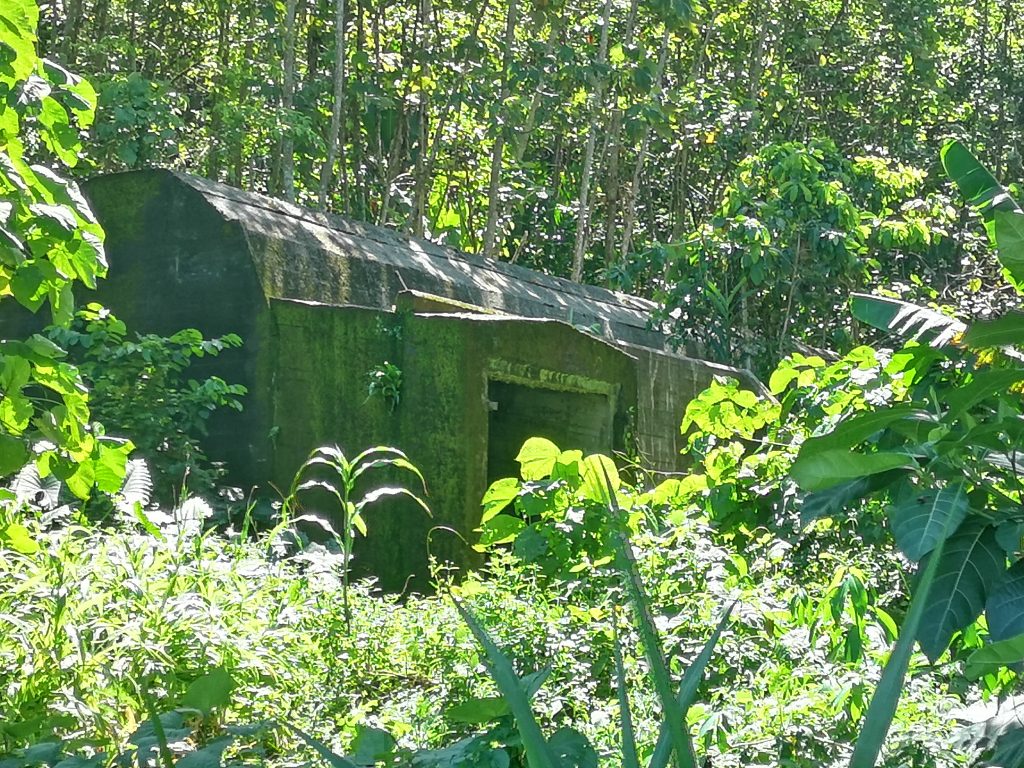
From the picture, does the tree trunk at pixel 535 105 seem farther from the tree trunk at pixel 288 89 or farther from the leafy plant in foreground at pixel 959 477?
the leafy plant in foreground at pixel 959 477

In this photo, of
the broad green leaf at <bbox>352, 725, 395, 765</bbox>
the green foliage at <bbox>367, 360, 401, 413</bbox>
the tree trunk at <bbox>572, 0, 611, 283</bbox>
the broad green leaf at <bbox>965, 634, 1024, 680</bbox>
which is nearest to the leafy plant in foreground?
the broad green leaf at <bbox>965, 634, 1024, 680</bbox>

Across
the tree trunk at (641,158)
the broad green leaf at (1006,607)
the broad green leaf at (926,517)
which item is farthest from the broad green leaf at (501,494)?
the tree trunk at (641,158)

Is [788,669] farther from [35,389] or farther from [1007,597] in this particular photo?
[35,389]

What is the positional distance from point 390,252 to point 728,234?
3.68 metres

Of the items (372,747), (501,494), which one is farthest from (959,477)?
(501,494)

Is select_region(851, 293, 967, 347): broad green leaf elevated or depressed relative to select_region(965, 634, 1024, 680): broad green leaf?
elevated

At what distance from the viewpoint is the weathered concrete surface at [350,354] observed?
306 inches

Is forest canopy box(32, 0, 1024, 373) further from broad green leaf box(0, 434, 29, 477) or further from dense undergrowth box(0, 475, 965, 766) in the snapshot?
broad green leaf box(0, 434, 29, 477)

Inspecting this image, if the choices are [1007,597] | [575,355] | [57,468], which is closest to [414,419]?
[575,355]

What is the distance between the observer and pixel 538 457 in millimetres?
6387

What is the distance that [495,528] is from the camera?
20.8ft

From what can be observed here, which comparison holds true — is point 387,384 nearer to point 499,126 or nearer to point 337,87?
point 337,87

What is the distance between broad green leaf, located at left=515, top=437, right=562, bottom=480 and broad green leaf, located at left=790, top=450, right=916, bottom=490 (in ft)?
11.2

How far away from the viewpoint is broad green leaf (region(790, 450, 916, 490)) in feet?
9.58
